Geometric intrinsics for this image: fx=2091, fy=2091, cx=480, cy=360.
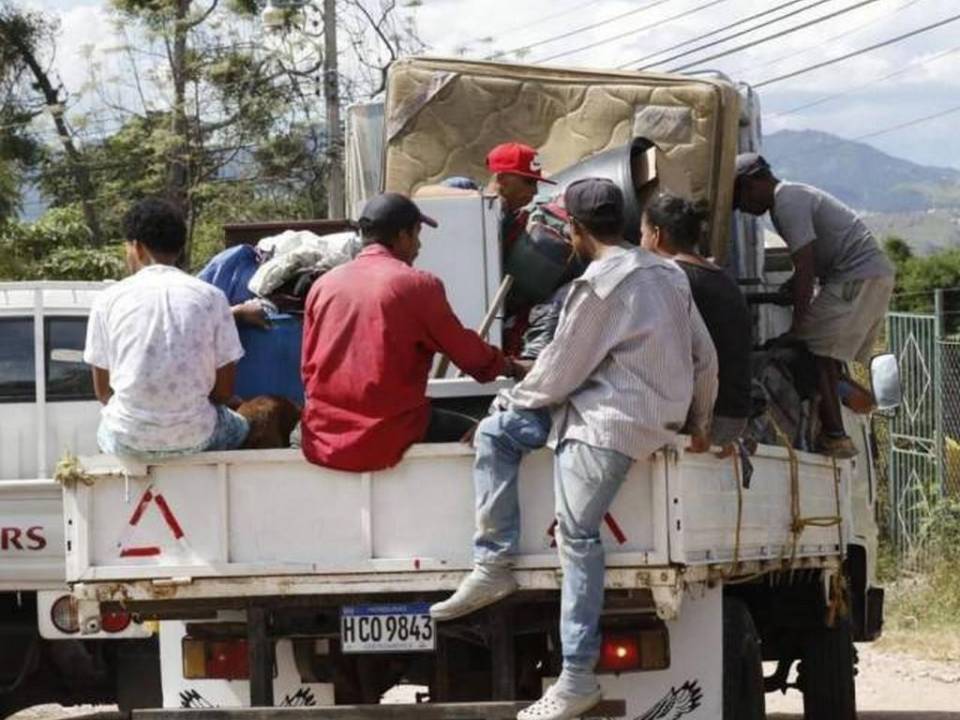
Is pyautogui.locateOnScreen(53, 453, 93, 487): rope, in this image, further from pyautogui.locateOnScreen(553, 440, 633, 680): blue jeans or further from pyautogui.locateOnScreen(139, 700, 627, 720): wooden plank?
pyautogui.locateOnScreen(553, 440, 633, 680): blue jeans

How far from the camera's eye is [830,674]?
9430 millimetres

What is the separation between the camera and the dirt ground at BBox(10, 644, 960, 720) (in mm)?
11180

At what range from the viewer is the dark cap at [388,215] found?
22.9 feet

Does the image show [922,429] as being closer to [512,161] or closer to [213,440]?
[512,161]

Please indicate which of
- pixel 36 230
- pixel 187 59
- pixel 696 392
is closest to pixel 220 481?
pixel 696 392

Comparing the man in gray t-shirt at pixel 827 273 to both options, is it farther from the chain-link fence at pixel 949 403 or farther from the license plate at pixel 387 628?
the chain-link fence at pixel 949 403

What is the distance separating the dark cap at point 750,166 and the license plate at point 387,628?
3.23 m

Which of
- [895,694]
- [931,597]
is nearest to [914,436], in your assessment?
[931,597]

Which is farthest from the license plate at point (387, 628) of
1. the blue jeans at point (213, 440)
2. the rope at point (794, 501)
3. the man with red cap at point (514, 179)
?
the man with red cap at point (514, 179)

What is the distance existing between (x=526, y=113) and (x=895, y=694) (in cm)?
418

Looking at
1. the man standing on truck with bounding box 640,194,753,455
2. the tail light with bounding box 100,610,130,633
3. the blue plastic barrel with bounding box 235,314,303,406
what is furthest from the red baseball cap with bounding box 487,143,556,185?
the tail light with bounding box 100,610,130,633

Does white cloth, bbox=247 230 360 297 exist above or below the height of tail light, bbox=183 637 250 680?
above

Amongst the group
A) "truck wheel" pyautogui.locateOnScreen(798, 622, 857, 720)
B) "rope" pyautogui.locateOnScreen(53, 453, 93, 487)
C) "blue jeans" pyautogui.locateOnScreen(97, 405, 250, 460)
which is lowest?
"truck wheel" pyautogui.locateOnScreen(798, 622, 857, 720)

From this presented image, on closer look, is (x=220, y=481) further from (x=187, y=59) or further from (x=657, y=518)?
(x=187, y=59)
